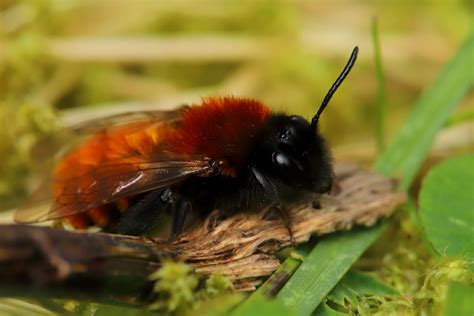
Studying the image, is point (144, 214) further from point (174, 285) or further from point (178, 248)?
point (174, 285)

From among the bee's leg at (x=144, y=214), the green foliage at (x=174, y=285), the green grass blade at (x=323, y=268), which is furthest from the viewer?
the bee's leg at (x=144, y=214)

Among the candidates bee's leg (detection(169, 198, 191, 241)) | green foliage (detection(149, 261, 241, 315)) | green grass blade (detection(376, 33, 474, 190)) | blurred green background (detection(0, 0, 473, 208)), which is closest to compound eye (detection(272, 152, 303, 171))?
bee's leg (detection(169, 198, 191, 241))

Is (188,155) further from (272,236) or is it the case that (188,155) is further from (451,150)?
(451,150)

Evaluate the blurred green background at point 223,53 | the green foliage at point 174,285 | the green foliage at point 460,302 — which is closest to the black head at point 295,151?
the green foliage at point 174,285

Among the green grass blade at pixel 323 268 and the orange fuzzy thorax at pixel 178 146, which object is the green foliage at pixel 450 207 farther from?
the orange fuzzy thorax at pixel 178 146

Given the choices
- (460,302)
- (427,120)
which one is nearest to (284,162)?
(460,302)

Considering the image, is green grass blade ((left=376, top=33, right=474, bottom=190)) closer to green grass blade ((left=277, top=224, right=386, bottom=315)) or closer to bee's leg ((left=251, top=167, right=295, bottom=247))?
green grass blade ((left=277, top=224, right=386, bottom=315))

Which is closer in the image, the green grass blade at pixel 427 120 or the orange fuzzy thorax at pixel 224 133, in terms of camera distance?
the orange fuzzy thorax at pixel 224 133
